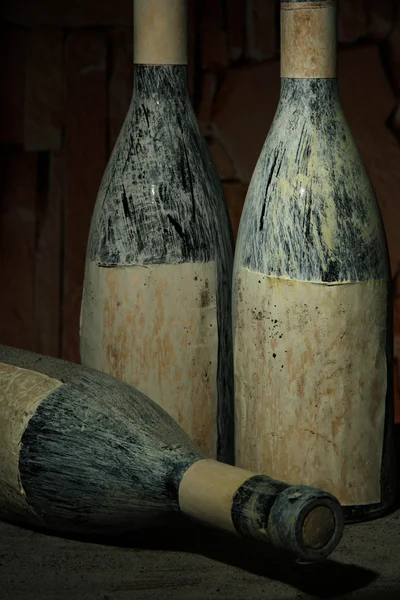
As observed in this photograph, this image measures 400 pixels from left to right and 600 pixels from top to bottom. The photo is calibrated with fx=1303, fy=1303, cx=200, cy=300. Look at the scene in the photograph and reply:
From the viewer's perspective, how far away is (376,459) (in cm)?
103

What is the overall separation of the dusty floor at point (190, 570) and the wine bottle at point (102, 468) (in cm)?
2

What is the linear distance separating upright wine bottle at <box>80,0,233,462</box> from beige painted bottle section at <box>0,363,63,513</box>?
0.35 feet

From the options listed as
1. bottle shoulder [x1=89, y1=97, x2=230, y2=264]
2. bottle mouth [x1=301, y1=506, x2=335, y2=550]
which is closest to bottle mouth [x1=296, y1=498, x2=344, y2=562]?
bottle mouth [x1=301, y1=506, x2=335, y2=550]

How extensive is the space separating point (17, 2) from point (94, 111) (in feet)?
0.45

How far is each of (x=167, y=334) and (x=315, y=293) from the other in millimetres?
143

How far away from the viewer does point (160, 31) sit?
1070 mm

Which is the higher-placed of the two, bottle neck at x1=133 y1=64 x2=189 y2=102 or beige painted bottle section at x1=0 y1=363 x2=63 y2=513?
bottle neck at x1=133 y1=64 x2=189 y2=102

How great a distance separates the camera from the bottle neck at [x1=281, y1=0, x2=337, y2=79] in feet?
3.28

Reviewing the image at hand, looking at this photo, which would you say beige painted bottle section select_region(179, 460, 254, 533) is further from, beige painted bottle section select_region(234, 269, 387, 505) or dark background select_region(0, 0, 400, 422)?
dark background select_region(0, 0, 400, 422)

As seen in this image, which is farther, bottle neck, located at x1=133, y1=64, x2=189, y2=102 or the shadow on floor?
bottle neck, located at x1=133, y1=64, x2=189, y2=102

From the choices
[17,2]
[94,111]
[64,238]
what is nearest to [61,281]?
[64,238]

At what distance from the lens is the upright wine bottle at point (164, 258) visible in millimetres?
1065

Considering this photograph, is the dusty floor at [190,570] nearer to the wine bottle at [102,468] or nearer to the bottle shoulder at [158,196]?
the wine bottle at [102,468]

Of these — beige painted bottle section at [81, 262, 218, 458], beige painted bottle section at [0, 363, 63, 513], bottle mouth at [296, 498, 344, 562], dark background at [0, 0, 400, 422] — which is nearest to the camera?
bottle mouth at [296, 498, 344, 562]
